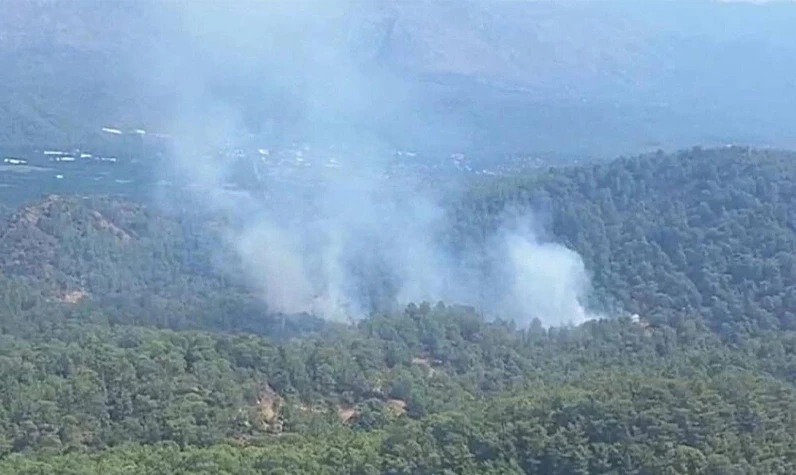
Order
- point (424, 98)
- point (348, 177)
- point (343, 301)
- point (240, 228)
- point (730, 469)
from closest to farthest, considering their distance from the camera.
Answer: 1. point (730, 469)
2. point (343, 301)
3. point (240, 228)
4. point (348, 177)
5. point (424, 98)

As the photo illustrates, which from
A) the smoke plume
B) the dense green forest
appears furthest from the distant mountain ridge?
the dense green forest

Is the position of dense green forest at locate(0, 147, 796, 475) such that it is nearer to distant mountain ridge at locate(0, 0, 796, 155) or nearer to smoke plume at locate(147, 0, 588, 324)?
smoke plume at locate(147, 0, 588, 324)

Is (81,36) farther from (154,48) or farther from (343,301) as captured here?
(343,301)

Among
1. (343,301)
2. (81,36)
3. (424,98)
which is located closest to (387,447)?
(343,301)

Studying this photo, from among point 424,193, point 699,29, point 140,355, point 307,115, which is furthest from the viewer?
point 699,29

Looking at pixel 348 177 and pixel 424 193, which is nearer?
pixel 424 193

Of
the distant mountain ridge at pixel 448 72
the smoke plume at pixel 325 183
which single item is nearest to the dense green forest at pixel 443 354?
the smoke plume at pixel 325 183
